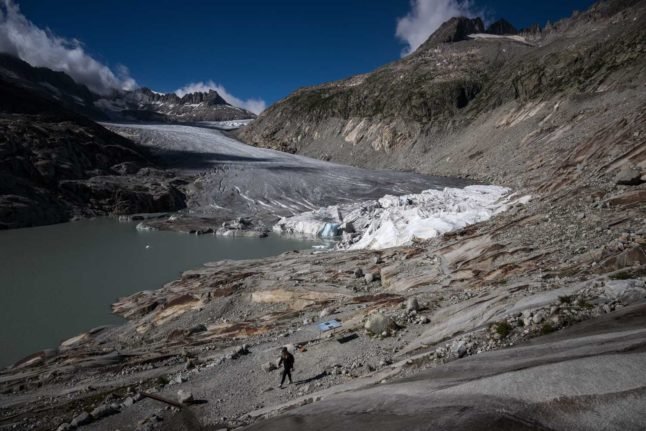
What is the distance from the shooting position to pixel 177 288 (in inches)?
757

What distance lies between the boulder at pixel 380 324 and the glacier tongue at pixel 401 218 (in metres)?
11.4

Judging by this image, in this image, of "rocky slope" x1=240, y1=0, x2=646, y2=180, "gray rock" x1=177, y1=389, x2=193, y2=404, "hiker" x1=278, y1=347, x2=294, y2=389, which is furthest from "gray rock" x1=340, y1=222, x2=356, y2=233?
"gray rock" x1=177, y1=389, x2=193, y2=404

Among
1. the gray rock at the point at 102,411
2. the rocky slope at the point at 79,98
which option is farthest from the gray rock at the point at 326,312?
the rocky slope at the point at 79,98

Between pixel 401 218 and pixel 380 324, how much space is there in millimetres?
17067

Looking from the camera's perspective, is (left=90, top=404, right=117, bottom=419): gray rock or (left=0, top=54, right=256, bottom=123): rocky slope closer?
(left=90, top=404, right=117, bottom=419): gray rock

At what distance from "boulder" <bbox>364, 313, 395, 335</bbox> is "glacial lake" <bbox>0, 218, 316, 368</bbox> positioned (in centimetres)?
1201

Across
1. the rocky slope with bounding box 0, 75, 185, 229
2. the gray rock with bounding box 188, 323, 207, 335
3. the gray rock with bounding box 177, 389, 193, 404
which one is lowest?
the gray rock with bounding box 177, 389, 193, 404

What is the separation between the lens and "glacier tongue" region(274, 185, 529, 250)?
2097cm

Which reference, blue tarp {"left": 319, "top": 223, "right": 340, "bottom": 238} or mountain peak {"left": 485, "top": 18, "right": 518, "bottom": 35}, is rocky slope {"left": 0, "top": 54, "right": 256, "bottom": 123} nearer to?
blue tarp {"left": 319, "top": 223, "right": 340, "bottom": 238}

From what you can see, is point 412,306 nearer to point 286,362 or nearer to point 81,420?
point 286,362

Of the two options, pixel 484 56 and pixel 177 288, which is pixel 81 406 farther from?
pixel 484 56

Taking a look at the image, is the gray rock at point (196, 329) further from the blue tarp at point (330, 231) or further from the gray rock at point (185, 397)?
the blue tarp at point (330, 231)

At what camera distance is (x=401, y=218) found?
83.3ft

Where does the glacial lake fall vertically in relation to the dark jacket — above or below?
above
